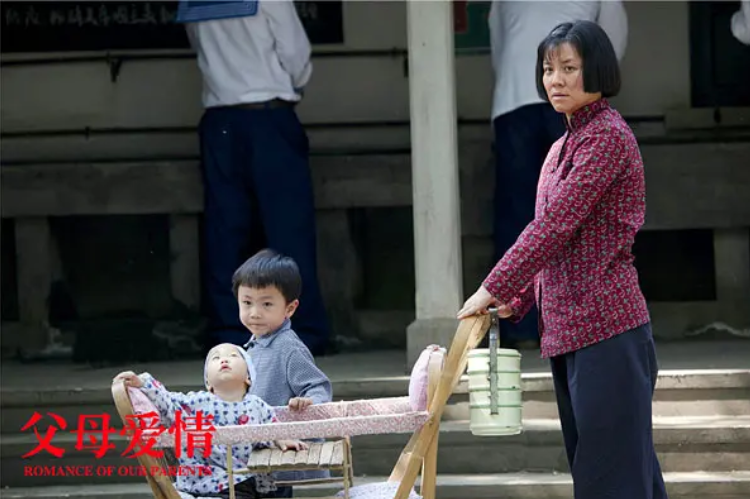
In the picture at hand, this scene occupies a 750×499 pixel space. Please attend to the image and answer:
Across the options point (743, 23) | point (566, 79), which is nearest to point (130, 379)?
point (566, 79)

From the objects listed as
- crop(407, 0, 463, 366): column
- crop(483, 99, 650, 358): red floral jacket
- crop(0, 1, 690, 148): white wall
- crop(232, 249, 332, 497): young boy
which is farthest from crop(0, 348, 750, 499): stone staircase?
crop(0, 1, 690, 148): white wall

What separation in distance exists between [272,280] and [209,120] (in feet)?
12.3

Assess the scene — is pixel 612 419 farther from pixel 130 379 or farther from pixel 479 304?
pixel 130 379

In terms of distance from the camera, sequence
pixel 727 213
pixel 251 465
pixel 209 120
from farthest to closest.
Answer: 1. pixel 727 213
2. pixel 209 120
3. pixel 251 465

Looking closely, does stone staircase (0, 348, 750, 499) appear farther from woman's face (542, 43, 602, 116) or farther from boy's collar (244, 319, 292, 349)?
woman's face (542, 43, 602, 116)

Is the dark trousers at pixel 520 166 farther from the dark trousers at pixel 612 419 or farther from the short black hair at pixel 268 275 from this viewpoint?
the dark trousers at pixel 612 419

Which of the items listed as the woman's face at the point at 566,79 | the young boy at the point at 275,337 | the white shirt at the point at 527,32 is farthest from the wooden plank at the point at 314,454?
the white shirt at the point at 527,32

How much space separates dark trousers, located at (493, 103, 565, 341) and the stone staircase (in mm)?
923

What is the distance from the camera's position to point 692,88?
9.19 meters

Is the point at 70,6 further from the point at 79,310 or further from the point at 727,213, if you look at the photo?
the point at 727,213

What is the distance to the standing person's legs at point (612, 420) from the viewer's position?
4.28m

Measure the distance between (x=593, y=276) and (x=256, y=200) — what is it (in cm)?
419

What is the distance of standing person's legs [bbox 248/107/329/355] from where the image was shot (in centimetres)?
809

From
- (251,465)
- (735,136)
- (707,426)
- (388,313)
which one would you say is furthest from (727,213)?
(251,465)
